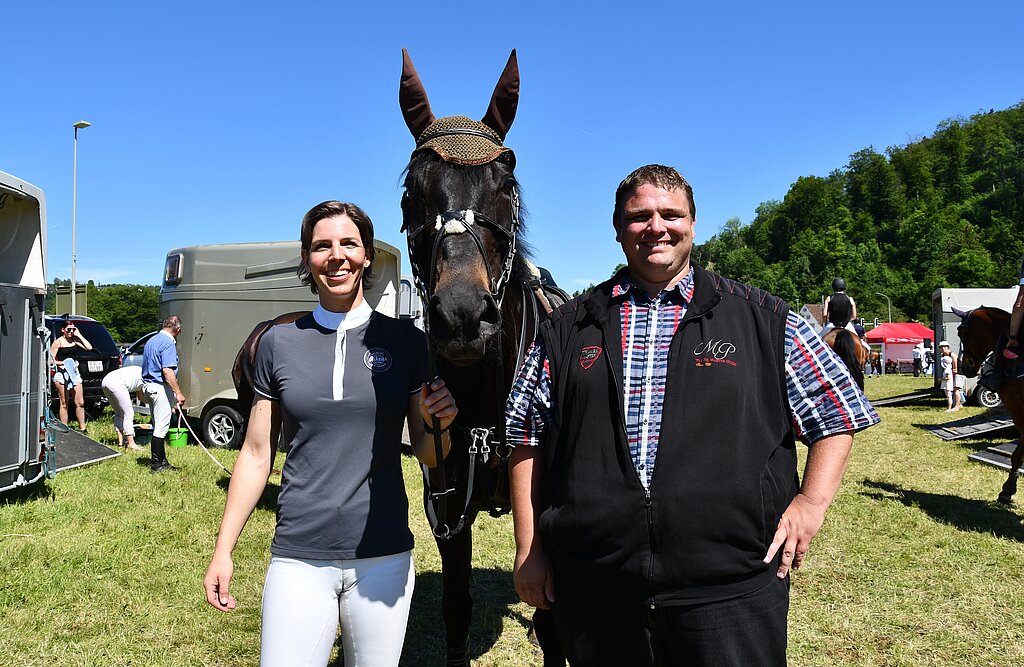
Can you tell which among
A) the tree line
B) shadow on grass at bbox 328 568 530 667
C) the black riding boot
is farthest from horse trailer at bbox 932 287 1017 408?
the tree line

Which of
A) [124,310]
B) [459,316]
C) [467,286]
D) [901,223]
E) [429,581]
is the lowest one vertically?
[429,581]

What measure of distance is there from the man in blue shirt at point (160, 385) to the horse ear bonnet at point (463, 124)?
25.9 feet

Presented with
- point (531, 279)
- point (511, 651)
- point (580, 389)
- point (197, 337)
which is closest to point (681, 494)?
point (580, 389)

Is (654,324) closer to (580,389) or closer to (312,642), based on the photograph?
(580,389)

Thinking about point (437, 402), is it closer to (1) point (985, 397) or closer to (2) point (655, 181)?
(2) point (655, 181)

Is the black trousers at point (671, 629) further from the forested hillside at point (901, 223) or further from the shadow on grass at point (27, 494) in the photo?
the forested hillside at point (901, 223)

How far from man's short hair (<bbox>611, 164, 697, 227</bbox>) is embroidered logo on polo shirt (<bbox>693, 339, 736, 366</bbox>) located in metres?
0.40

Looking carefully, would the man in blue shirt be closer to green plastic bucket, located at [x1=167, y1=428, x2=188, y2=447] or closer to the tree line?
green plastic bucket, located at [x1=167, y1=428, x2=188, y2=447]

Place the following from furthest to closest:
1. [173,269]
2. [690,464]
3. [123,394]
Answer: [173,269] → [123,394] → [690,464]

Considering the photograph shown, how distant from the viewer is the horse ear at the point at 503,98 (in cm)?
310

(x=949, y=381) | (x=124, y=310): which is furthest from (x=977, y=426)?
(x=124, y=310)

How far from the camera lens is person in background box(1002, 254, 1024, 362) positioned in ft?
19.8

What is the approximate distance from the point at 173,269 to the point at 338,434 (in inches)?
456

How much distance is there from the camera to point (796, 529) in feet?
6.00
